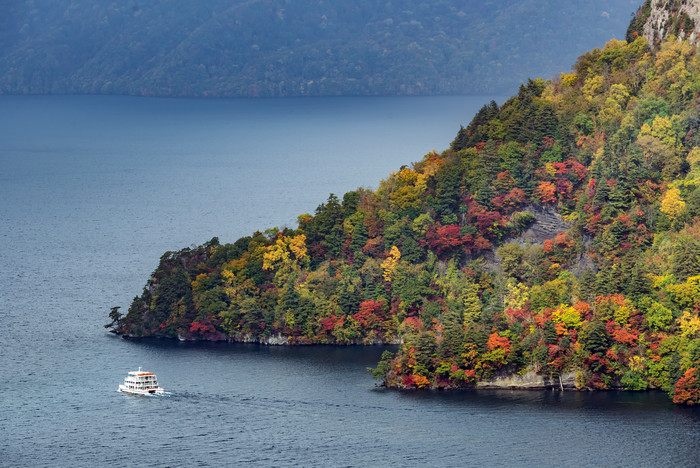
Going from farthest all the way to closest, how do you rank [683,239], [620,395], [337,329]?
[337,329]
[683,239]
[620,395]

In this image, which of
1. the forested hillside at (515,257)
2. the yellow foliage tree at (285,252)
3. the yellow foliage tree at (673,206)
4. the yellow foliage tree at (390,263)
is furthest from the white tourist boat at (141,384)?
the yellow foliage tree at (673,206)

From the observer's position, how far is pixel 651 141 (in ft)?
507

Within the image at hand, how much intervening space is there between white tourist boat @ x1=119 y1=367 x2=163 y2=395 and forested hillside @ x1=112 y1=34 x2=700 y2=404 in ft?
74.4

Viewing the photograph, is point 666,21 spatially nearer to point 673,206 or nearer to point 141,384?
point 673,206

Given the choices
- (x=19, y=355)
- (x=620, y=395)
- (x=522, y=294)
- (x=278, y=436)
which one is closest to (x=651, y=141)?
(x=522, y=294)

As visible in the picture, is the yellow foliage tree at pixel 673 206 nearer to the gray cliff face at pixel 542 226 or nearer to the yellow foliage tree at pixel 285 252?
the gray cliff face at pixel 542 226

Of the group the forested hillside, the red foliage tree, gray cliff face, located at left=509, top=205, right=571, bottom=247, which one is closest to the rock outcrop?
the forested hillside

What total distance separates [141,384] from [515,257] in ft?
153

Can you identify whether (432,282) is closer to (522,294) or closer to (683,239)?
(522,294)

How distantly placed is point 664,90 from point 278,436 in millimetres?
73829

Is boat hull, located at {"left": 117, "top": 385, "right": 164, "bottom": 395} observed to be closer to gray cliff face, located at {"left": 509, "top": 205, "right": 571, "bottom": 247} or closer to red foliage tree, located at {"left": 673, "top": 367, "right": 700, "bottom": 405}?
gray cliff face, located at {"left": 509, "top": 205, "right": 571, "bottom": 247}

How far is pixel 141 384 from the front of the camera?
129625 mm

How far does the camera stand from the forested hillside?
427 feet

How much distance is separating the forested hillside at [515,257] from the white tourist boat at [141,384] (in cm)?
2269
